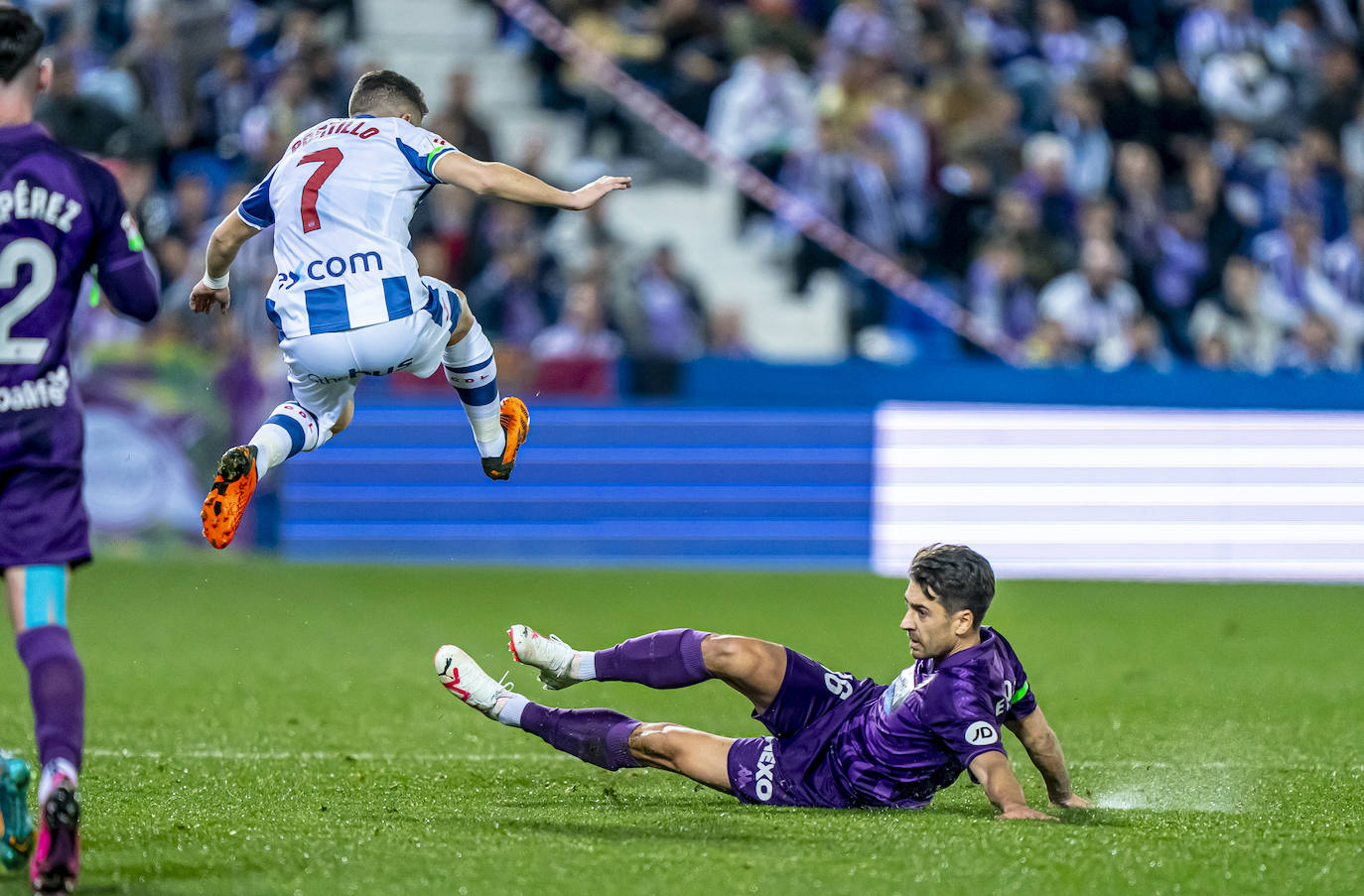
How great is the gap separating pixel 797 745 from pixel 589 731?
0.64 m

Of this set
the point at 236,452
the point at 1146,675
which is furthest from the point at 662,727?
the point at 1146,675

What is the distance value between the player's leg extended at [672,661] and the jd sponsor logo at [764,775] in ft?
0.45

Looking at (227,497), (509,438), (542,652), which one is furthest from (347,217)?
(542,652)

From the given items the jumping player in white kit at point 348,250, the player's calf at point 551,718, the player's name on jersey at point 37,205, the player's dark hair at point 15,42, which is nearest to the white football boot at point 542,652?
the player's calf at point 551,718

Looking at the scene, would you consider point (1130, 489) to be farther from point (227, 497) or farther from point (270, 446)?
point (227, 497)

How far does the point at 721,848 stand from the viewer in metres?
4.58

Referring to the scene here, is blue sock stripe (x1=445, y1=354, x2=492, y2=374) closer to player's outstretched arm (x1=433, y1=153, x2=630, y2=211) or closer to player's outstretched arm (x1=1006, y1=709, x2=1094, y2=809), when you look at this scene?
player's outstretched arm (x1=433, y1=153, x2=630, y2=211)

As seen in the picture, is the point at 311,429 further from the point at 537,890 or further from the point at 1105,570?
the point at 1105,570

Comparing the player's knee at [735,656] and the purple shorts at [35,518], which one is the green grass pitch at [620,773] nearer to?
the player's knee at [735,656]

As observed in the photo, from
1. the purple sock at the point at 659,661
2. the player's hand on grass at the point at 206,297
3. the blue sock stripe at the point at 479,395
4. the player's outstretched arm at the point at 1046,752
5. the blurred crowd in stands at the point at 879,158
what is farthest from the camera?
the blurred crowd in stands at the point at 879,158

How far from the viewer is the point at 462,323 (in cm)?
618

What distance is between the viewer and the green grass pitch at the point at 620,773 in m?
4.36

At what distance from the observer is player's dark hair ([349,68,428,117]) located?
230 inches

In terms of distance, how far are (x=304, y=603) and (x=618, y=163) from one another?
591cm
